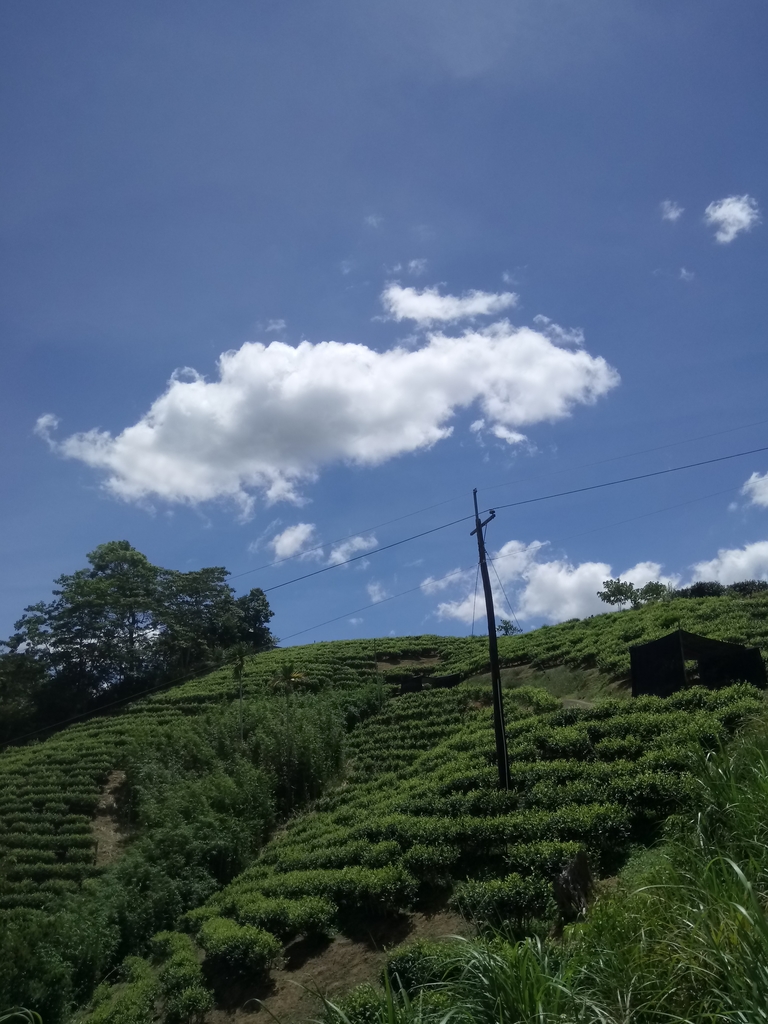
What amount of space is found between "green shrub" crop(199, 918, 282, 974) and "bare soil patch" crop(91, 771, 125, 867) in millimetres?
12934

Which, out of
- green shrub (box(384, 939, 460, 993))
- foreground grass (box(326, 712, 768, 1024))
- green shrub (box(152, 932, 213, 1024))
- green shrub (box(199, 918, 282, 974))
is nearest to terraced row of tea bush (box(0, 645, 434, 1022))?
green shrub (box(152, 932, 213, 1024))

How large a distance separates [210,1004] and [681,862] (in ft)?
38.5

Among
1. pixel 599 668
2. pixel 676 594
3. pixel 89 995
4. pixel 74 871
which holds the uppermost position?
pixel 676 594

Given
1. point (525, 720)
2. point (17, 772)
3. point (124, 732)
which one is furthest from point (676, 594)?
point (17, 772)

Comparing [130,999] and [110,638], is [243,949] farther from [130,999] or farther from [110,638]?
[110,638]

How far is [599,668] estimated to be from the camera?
35.2 meters

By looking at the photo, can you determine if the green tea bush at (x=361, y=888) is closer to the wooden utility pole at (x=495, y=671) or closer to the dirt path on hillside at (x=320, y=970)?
the dirt path on hillside at (x=320, y=970)

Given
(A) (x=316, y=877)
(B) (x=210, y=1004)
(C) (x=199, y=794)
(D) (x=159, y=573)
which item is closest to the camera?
(B) (x=210, y=1004)

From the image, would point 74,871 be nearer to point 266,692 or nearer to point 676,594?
point 266,692

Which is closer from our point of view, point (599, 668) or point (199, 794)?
point (199, 794)

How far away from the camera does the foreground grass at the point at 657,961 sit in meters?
5.72

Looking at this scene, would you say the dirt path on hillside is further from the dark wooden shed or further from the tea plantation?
the dark wooden shed

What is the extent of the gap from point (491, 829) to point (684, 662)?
1031 cm

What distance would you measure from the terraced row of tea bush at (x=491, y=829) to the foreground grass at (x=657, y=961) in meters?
4.68
